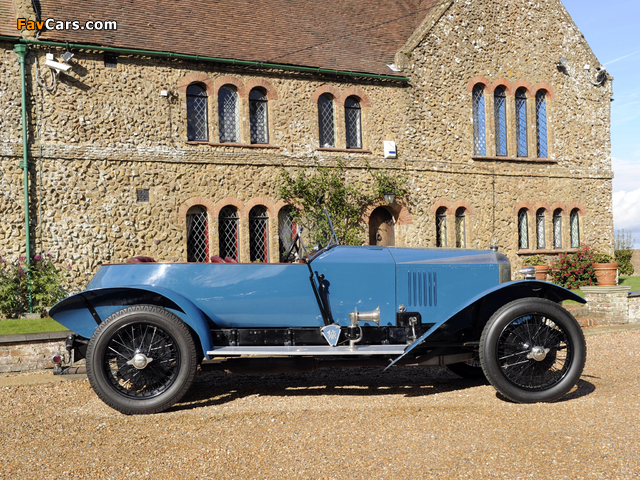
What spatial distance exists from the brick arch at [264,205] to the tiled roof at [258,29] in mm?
3159

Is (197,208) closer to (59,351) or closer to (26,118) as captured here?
(26,118)

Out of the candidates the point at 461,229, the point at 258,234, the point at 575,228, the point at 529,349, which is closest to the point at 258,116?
the point at 258,234

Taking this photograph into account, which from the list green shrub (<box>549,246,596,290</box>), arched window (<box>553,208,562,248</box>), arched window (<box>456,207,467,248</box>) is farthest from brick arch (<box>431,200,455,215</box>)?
arched window (<box>553,208,562,248</box>)

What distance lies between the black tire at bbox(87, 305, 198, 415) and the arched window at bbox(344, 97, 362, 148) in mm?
9934

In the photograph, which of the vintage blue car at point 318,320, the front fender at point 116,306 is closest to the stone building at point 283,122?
the front fender at point 116,306

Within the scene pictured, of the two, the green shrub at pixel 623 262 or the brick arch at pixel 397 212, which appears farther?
the green shrub at pixel 623 262

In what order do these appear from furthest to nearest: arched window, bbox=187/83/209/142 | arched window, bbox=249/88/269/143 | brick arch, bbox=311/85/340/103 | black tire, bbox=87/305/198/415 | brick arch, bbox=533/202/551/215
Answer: brick arch, bbox=533/202/551/215, brick arch, bbox=311/85/340/103, arched window, bbox=249/88/269/143, arched window, bbox=187/83/209/142, black tire, bbox=87/305/198/415

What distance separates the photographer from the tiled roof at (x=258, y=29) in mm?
12266

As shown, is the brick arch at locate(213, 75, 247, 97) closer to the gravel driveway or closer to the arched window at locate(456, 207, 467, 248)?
the arched window at locate(456, 207, 467, 248)

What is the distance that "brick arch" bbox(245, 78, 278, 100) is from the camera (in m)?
12.9

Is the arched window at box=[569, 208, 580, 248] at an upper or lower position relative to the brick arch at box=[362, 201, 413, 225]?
lower

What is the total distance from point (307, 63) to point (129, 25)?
157 inches

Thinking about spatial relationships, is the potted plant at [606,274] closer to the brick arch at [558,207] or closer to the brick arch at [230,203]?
the brick arch at [558,207]

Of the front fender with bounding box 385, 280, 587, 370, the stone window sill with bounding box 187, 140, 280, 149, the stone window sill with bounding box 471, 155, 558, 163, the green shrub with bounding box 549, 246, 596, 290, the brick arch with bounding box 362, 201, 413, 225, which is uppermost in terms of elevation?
the stone window sill with bounding box 187, 140, 280, 149
